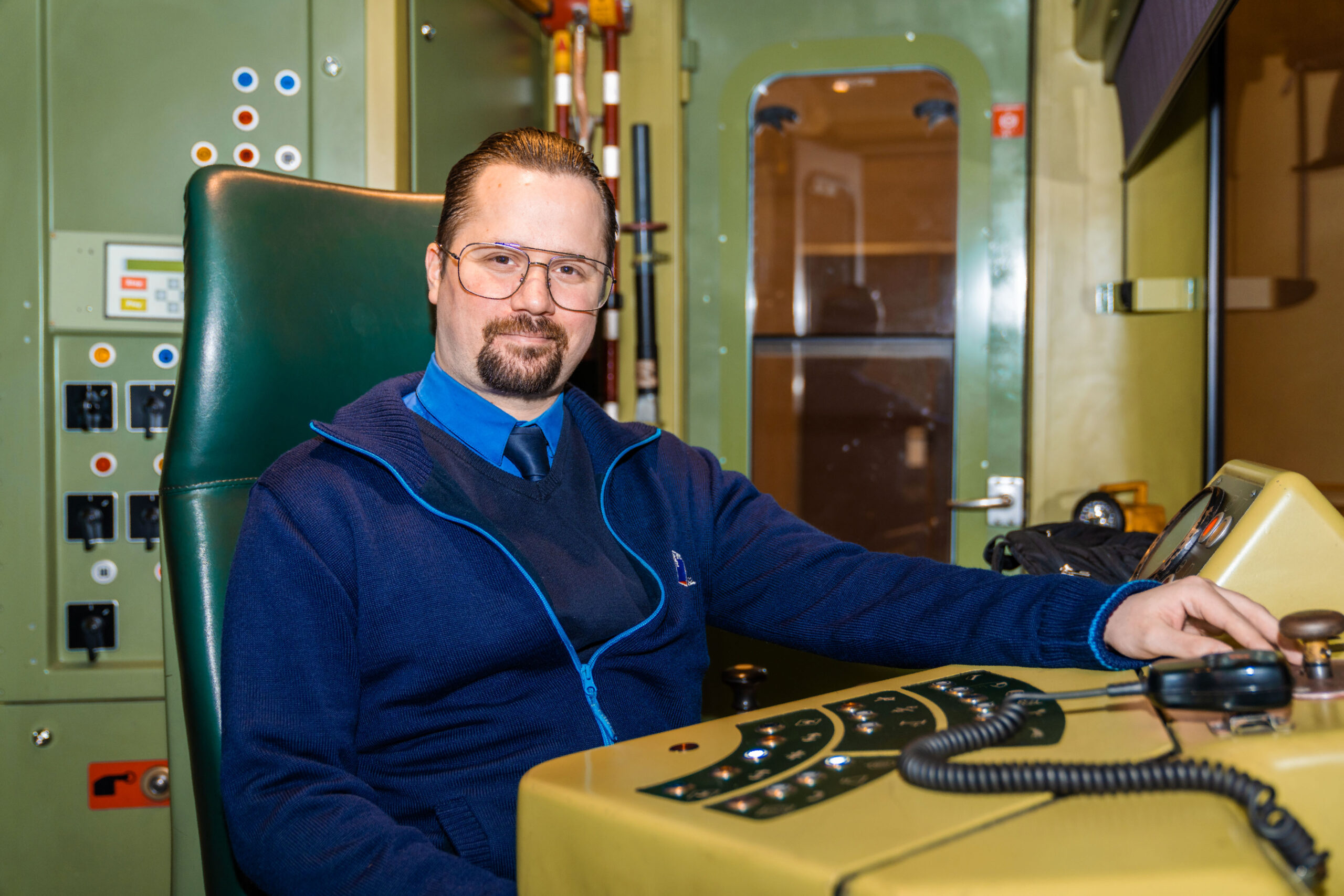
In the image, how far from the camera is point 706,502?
1428 mm

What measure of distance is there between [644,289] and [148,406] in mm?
1183

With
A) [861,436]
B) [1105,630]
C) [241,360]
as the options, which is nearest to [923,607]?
[1105,630]

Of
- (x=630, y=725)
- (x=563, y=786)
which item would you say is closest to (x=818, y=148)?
(x=630, y=725)

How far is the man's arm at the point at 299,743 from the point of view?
88 cm

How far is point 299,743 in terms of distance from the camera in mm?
975

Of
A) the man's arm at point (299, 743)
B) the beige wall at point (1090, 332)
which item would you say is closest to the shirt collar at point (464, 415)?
the man's arm at point (299, 743)

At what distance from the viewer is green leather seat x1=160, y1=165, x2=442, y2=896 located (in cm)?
118

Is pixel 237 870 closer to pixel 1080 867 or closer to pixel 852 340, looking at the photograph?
pixel 1080 867

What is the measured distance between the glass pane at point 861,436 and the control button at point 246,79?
1342mm

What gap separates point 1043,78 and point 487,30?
52.1 inches

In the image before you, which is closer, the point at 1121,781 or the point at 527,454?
the point at 1121,781

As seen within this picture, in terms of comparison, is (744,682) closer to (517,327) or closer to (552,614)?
(552,614)

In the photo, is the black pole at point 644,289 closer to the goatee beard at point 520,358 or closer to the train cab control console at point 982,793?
the goatee beard at point 520,358

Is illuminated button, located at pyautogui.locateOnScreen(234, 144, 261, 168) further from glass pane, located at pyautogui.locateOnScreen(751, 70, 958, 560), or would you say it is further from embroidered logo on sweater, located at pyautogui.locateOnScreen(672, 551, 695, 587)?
glass pane, located at pyautogui.locateOnScreen(751, 70, 958, 560)
